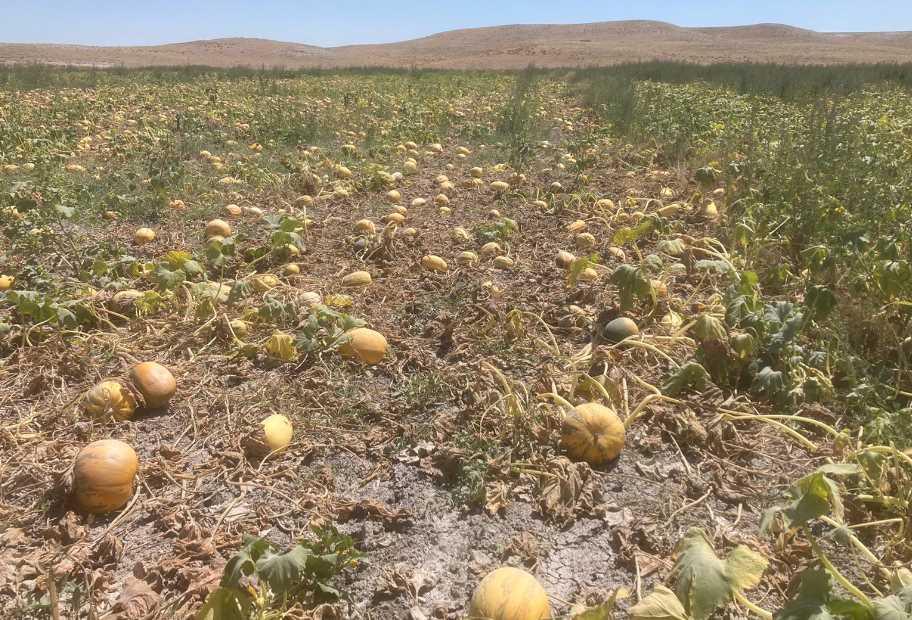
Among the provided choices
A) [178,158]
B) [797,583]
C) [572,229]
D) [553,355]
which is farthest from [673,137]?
[797,583]

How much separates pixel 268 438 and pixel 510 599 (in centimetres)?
147

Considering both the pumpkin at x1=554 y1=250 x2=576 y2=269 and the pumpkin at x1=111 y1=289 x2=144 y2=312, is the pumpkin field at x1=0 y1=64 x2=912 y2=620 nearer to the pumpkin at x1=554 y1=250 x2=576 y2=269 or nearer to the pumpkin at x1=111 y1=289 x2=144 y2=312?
the pumpkin at x1=111 y1=289 x2=144 y2=312

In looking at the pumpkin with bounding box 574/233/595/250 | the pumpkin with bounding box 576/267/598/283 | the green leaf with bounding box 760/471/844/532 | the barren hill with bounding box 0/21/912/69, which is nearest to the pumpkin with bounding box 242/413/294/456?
the green leaf with bounding box 760/471/844/532

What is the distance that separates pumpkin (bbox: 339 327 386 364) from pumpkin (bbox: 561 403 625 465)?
1.31 metres

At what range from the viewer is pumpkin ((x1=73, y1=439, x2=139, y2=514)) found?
2490 millimetres

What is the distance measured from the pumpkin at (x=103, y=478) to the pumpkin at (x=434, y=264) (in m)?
2.85

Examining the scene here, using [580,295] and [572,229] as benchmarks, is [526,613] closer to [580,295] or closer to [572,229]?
[580,295]

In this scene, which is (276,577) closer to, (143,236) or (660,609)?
(660,609)

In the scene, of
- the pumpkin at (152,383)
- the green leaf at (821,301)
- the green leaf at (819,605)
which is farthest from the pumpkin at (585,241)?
the green leaf at (819,605)

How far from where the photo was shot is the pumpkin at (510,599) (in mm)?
1900

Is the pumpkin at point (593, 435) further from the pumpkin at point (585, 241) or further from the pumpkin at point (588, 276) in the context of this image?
the pumpkin at point (585, 241)

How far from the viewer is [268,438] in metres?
2.89

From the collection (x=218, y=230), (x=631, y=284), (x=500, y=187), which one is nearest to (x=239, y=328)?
(x=218, y=230)

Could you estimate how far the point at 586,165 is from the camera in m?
8.43
